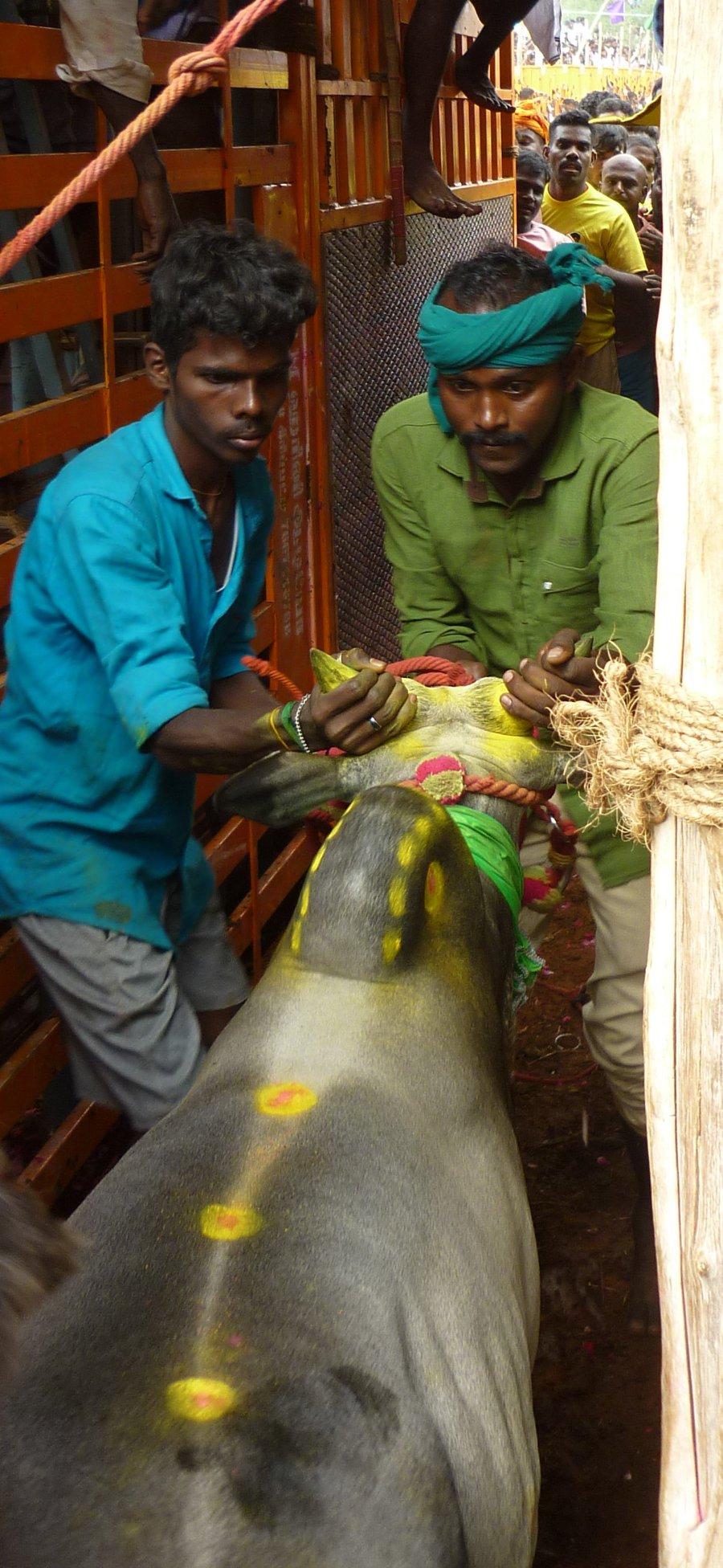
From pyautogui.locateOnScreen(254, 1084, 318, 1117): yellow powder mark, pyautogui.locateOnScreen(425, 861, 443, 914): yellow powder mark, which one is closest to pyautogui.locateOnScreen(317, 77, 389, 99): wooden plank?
pyautogui.locateOnScreen(425, 861, 443, 914): yellow powder mark

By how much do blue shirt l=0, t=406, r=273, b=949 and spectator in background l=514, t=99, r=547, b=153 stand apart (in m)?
6.89

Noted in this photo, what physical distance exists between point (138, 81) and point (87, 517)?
1.19m

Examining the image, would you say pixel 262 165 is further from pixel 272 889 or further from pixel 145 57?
pixel 272 889

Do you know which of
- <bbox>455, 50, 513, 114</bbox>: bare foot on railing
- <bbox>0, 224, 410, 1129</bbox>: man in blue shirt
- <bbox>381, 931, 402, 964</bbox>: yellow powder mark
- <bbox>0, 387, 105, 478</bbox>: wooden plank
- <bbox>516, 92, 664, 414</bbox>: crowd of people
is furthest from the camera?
<bbox>455, 50, 513, 114</bbox>: bare foot on railing

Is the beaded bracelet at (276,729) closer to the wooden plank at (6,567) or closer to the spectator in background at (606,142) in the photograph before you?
the wooden plank at (6,567)

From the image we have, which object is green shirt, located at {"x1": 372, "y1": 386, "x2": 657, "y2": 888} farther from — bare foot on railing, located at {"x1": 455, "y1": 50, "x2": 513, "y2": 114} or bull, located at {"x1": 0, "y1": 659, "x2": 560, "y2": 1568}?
bare foot on railing, located at {"x1": 455, "y1": 50, "x2": 513, "y2": 114}

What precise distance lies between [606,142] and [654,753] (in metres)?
9.40

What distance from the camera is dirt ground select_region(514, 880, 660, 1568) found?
2.74 meters

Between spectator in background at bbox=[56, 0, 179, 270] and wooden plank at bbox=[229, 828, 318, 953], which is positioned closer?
spectator in background at bbox=[56, 0, 179, 270]

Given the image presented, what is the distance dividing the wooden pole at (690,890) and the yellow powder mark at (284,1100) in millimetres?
391

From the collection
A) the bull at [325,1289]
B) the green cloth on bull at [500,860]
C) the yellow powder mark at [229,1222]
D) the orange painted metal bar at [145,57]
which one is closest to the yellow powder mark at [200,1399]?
the bull at [325,1289]

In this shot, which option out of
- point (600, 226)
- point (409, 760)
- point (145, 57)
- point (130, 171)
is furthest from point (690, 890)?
point (600, 226)

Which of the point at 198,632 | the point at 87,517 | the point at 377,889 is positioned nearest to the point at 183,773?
the point at 198,632

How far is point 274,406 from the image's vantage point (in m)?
2.54
